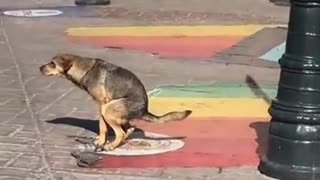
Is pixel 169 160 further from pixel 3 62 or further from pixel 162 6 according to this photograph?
pixel 162 6

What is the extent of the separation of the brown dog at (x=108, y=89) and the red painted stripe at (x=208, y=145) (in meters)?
0.29

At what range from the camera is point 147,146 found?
290 inches

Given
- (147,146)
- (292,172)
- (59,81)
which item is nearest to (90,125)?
(147,146)

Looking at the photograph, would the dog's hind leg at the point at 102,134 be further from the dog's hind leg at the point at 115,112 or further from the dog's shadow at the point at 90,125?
the dog's shadow at the point at 90,125

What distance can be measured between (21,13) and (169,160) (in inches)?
378

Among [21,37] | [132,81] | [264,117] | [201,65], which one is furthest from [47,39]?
[132,81]

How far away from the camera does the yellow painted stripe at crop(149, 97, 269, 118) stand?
871cm

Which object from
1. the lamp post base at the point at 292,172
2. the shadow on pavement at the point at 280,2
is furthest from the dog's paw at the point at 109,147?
the shadow on pavement at the point at 280,2

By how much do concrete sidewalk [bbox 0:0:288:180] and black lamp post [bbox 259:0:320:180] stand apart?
0.31 m

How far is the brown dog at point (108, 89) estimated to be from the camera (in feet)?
22.9

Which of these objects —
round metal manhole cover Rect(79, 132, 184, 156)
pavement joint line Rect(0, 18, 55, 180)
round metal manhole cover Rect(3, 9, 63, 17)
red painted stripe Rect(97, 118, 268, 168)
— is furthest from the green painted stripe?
round metal manhole cover Rect(3, 9, 63, 17)

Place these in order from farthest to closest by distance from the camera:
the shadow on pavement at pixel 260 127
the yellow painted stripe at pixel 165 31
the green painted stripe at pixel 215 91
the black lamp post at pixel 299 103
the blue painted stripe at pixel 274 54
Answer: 1. the yellow painted stripe at pixel 165 31
2. the blue painted stripe at pixel 274 54
3. the green painted stripe at pixel 215 91
4. the shadow on pavement at pixel 260 127
5. the black lamp post at pixel 299 103

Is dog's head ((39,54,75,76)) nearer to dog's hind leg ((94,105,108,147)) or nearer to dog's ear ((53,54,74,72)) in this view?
dog's ear ((53,54,74,72))

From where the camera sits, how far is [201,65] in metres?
11.5
